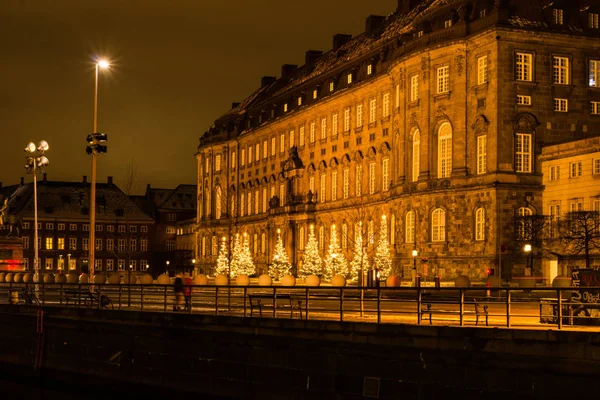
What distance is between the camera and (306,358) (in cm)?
2973

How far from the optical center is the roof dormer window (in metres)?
79.9

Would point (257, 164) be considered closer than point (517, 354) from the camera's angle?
No

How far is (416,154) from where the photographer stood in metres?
84.9

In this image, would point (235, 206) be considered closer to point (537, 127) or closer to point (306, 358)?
point (537, 127)

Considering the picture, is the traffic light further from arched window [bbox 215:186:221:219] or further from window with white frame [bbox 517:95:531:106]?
arched window [bbox 215:186:221:219]

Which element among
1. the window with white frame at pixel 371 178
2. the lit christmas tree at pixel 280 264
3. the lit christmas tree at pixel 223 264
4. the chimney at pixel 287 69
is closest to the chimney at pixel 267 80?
the chimney at pixel 287 69

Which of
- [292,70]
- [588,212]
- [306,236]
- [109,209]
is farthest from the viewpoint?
[109,209]

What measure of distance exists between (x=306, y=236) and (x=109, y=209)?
3320 inches

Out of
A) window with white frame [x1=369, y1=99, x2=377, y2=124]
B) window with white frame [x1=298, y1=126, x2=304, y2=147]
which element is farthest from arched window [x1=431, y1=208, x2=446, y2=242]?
window with white frame [x1=298, y1=126, x2=304, y2=147]

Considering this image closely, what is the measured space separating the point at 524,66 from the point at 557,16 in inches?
179

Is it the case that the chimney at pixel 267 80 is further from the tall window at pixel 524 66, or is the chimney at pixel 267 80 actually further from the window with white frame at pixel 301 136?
the tall window at pixel 524 66

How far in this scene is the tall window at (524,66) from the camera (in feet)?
258

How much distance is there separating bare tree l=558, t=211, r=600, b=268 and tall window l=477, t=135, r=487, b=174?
879 centimetres

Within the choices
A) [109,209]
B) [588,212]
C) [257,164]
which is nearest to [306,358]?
[588,212]
